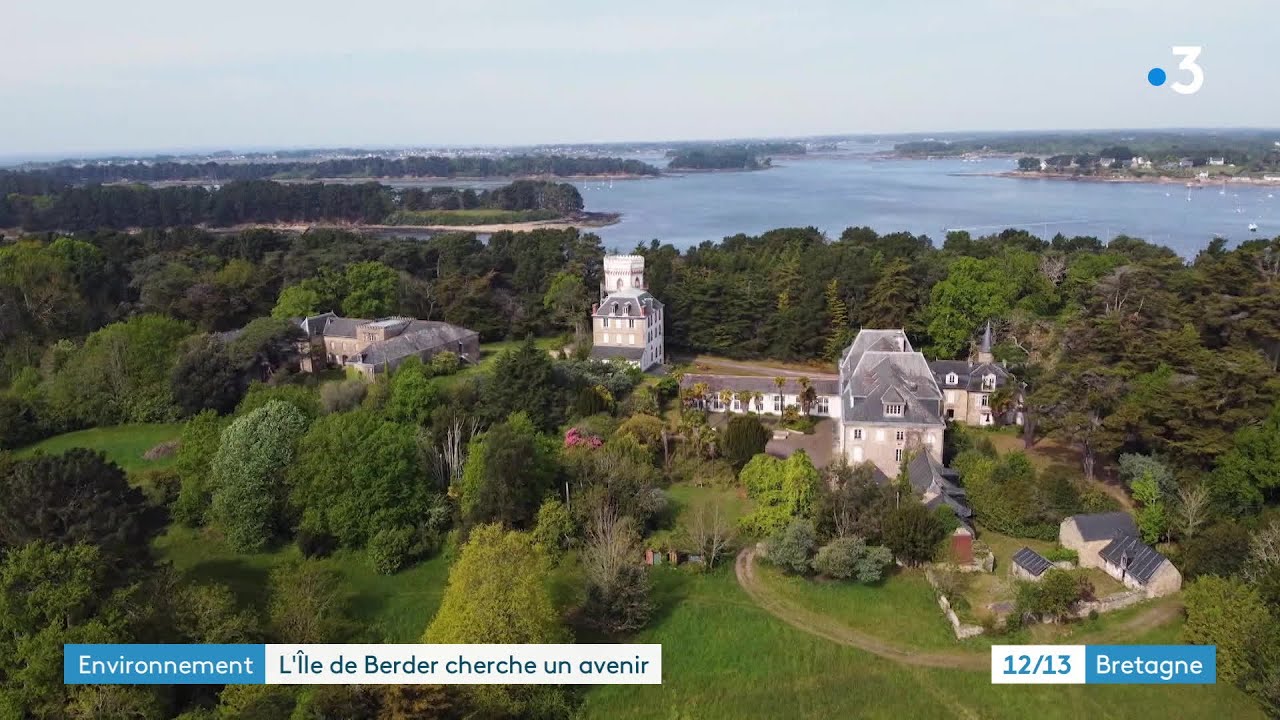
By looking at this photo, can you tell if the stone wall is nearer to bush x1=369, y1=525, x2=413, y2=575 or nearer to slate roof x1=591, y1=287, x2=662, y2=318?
bush x1=369, y1=525, x2=413, y2=575

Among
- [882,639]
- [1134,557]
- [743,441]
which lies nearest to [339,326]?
[743,441]

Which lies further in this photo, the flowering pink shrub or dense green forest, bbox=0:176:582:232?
dense green forest, bbox=0:176:582:232

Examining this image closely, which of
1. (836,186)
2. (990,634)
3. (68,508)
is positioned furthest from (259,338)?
(836,186)

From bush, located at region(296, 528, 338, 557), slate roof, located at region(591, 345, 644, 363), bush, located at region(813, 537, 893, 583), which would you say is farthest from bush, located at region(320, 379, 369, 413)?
bush, located at region(813, 537, 893, 583)

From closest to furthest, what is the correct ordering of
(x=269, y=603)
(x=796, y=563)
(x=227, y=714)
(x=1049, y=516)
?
1. (x=227, y=714)
2. (x=269, y=603)
3. (x=796, y=563)
4. (x=1049, y=516)

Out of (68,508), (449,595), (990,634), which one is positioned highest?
(68,508)

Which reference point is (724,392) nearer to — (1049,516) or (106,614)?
(1049,516)
